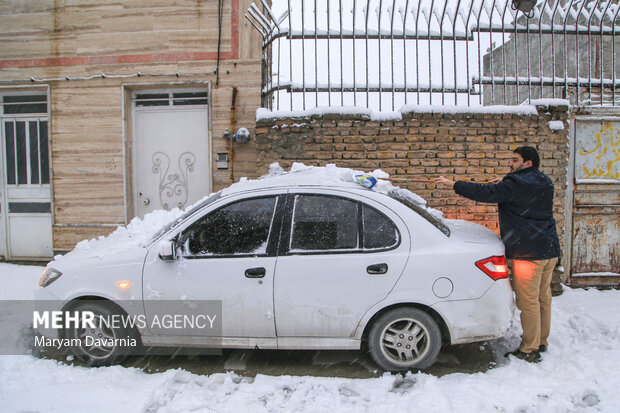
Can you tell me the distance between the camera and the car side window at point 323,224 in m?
3.32

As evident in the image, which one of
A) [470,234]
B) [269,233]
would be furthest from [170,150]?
[470,234]

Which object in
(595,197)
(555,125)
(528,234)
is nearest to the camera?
(528,234)

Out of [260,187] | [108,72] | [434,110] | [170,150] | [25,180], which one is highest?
[108,72]

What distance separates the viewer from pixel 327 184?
11.5 ft

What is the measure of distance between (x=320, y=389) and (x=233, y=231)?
1.48 meters

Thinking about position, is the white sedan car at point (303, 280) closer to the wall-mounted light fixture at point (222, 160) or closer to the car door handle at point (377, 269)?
the car door handle at point (377, 269)

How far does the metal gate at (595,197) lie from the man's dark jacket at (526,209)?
2.53 meters

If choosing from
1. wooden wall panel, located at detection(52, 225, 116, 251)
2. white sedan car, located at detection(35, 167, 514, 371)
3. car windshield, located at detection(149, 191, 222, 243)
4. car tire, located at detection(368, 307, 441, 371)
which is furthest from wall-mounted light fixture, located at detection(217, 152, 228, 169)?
car tire, located at detection(368, 307, 441, 371)

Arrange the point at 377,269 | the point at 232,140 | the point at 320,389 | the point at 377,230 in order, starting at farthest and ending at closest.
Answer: the point at 232,140
the point at 377,230
the point at 377,269
the point at 320,389

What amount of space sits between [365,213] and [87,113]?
5836 millimetres

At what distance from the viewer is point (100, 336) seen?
11.3 feet

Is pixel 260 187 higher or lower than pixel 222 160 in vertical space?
lower

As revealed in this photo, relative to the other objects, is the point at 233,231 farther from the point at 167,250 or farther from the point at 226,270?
the point at 167,250

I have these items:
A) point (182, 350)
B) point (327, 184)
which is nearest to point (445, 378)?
point (327, 184)
